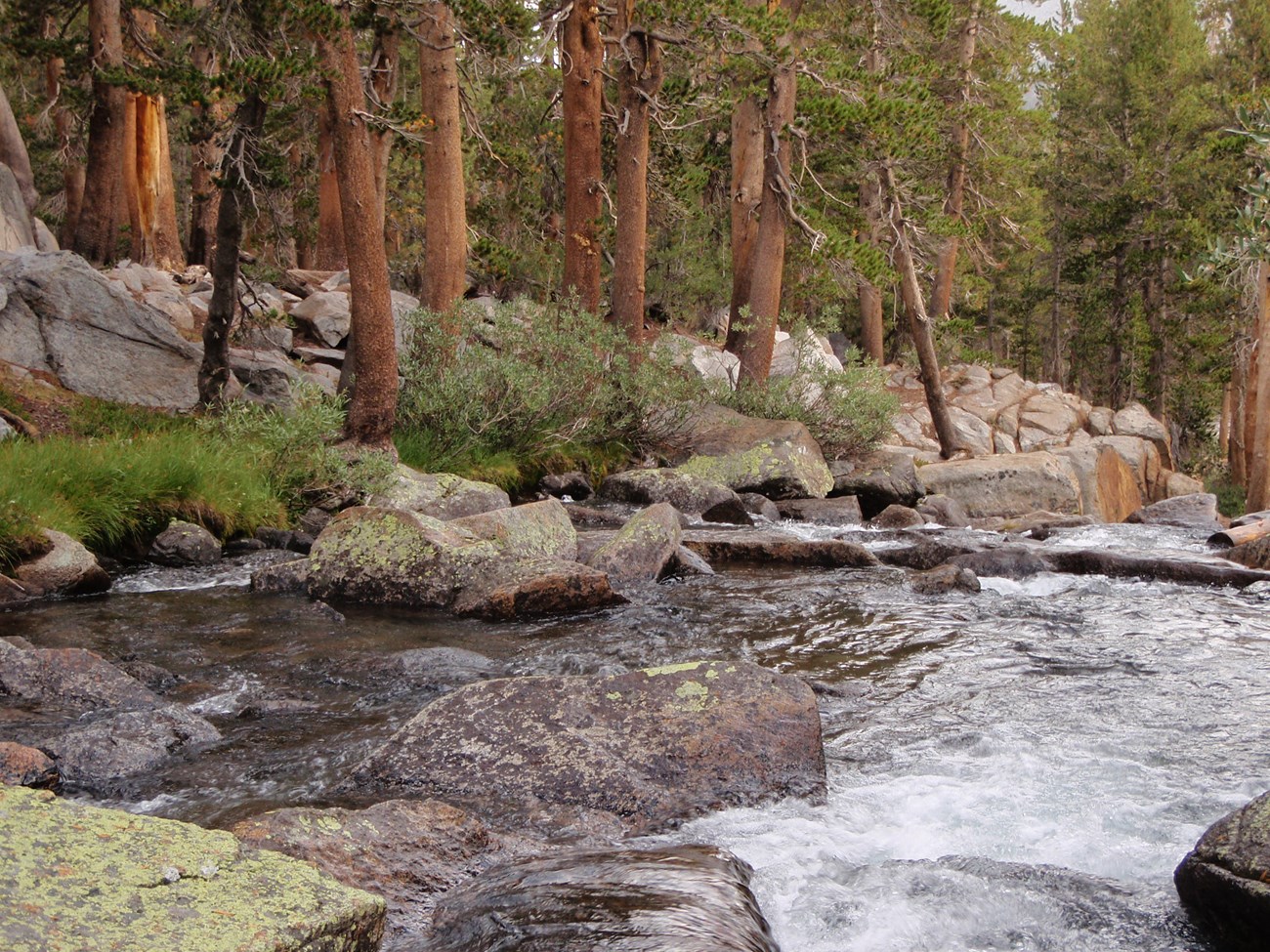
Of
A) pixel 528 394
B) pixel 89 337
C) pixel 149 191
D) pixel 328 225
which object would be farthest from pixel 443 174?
pixel 149 191

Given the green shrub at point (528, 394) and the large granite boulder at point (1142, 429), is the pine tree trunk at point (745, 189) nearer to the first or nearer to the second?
the green shrub at point (528, 394)


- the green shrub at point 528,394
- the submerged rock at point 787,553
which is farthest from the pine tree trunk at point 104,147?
the submerged rock at point 787,553

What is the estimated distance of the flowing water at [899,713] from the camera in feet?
12.4

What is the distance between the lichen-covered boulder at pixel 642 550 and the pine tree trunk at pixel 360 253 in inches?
145

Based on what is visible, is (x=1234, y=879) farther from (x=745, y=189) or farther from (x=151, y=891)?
(x=745, y=189)

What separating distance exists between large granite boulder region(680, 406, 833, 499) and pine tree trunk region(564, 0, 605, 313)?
2806mm

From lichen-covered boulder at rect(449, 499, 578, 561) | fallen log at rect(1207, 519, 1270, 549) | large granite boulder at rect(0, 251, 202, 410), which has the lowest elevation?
fallen log at rect(1207, 519, 1270, 549)

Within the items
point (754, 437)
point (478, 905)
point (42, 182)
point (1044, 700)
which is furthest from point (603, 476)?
point (42, 182)

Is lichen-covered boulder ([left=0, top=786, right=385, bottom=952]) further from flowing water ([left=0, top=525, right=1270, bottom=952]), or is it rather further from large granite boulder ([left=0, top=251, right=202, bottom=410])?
large granite boulder ([left=0, top=251, right=202, bottom=410])

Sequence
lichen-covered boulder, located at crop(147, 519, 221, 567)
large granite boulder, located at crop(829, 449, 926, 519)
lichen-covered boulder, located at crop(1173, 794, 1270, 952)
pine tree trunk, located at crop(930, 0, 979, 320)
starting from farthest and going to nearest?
pine tree trunk, located at crop(930, 0, 979, 320) → large granite boulder, located at crop(829, 449, 926, 519) → lichen-covered boulder, located at crop(147, 519, 221, 567) → lichen-covered boulder, located at crop(1173, 794, 1270, 952)

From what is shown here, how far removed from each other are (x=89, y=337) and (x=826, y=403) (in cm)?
1125

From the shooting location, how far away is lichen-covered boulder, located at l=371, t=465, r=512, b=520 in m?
11.3

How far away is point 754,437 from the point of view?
16406 millimetres

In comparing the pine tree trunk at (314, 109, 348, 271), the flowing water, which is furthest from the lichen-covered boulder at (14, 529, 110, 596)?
the pine tree trunk at (314, 109, 348, 271)
